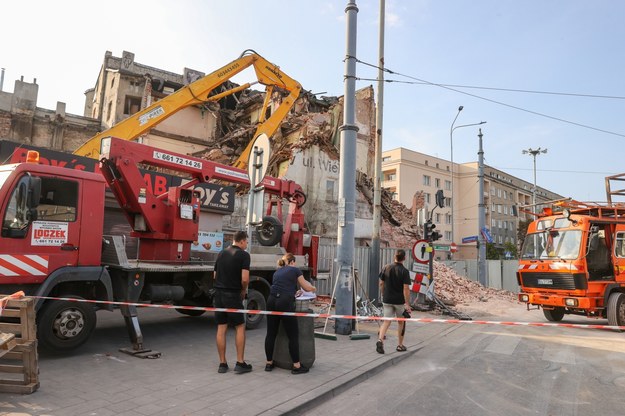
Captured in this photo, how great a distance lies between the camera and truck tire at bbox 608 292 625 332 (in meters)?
11.3

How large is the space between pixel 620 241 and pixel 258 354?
36.6ft

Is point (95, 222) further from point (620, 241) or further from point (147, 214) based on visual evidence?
point (620, 241)

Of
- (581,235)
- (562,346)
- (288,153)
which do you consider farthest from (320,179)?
(562,346)

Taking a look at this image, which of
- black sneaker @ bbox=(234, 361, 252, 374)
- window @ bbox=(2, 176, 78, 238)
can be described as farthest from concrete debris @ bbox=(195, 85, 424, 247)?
black sneaker @ bbox=(234, 361, 252, 374)

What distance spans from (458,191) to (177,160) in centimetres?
6558

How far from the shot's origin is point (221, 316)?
225 inches

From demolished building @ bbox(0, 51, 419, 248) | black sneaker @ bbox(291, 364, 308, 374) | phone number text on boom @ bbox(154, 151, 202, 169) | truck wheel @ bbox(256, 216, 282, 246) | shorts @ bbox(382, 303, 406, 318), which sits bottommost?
black sneaker @ bbox(291, 364, 308, 374)

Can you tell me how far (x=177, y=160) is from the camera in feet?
27.8

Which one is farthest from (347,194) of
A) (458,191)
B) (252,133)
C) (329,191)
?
(458,191)

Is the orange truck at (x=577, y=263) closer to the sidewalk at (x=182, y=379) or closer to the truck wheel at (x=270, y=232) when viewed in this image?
the sidewalk at (x=182, y=379)

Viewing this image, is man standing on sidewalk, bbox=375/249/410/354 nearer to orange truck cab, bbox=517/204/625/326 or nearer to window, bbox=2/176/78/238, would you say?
window, bbox=2/176/78/238

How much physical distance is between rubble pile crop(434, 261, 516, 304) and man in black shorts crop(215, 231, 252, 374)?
12573 mm

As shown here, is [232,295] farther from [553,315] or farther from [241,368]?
[553,315]

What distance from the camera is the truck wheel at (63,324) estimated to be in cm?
598
